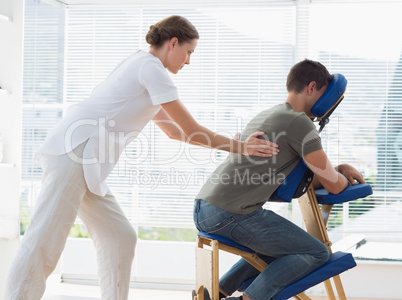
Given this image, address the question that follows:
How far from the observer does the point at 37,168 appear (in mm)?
3250

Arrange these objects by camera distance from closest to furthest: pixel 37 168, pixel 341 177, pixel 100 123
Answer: pixel 100 123, pixel 341 177, pixel 37 168

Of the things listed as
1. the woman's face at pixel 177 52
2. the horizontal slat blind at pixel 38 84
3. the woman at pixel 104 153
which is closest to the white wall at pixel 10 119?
the horizontal slat blind at pixel 38 84

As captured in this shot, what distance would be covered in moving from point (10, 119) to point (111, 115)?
1.39 metres

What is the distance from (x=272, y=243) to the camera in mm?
2014

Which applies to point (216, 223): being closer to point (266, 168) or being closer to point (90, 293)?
point (266, 168)

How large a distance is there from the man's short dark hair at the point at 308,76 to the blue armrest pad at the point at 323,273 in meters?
0.68

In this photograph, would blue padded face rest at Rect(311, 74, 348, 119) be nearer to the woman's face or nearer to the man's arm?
the man's arm

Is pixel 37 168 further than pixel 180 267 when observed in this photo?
No

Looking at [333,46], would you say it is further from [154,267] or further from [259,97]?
[154,267]

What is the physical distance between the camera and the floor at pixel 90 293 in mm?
3158

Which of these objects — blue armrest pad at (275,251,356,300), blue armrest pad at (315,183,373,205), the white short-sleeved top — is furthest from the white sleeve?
blue armrest pad at (275,251,356,300)

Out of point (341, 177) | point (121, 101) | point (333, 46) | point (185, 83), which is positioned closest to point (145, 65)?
point (121, 101)

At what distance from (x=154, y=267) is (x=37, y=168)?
0.99 m

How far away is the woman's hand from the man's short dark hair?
28cm
